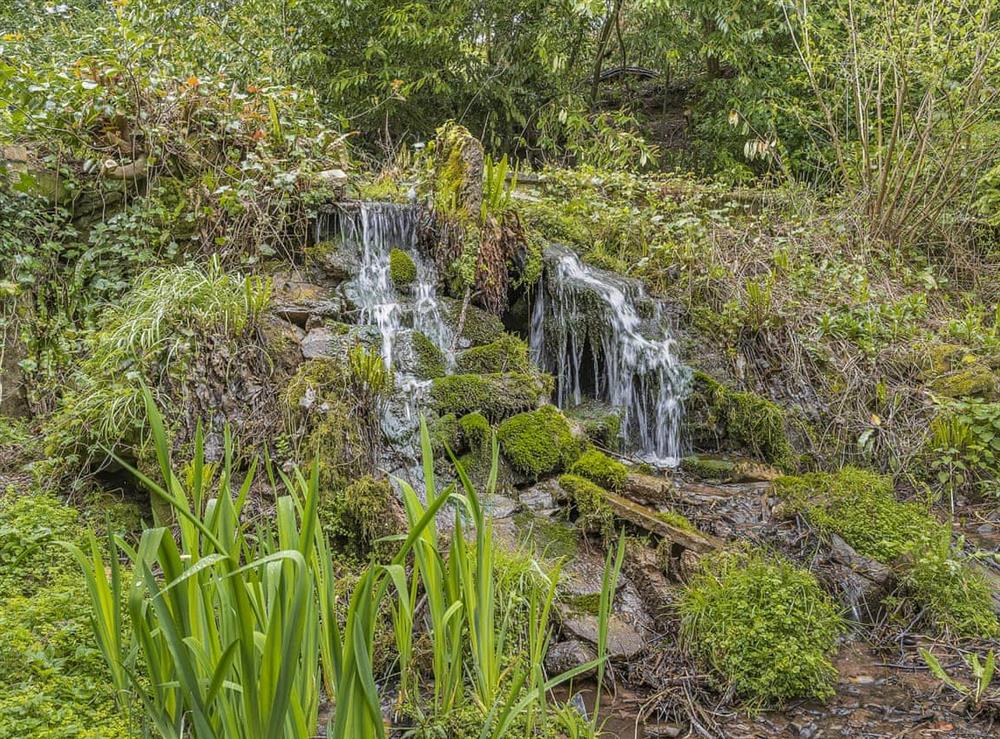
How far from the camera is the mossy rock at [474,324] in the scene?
198 inches

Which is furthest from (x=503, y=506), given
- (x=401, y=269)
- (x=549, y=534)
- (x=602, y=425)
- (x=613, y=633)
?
(x=401, y=269)

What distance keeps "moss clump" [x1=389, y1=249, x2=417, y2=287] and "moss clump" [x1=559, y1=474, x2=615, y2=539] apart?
2.20 m

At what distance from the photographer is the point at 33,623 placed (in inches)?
91.5

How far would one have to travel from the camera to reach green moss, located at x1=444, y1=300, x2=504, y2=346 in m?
5.04

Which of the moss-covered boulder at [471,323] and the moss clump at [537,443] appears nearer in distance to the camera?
the moss clump at [537,443]

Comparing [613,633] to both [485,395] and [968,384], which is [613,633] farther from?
[968,384]

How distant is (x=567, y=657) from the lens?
8.95 feet

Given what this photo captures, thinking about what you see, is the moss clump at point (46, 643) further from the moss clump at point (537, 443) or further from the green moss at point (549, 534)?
the moss clump at point (537, 443)

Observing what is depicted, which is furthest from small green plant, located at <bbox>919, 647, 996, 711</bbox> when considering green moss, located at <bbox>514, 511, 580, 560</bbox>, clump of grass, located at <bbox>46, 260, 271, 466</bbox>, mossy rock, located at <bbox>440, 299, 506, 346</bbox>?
clump of grass, located at <bbox>46, 260, 271, 466</bbox>

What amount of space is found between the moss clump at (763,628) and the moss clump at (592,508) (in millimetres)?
491

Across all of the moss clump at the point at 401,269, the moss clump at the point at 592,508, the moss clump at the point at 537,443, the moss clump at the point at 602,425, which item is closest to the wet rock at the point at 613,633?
the moss clump at the point at 592,508

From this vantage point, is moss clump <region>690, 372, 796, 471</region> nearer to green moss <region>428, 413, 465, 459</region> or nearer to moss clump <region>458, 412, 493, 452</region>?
moss clump <region>458, 412, 493, 452</region>

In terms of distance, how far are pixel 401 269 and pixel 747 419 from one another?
104 inches

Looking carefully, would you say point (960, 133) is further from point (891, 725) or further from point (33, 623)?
point (33, 623)
